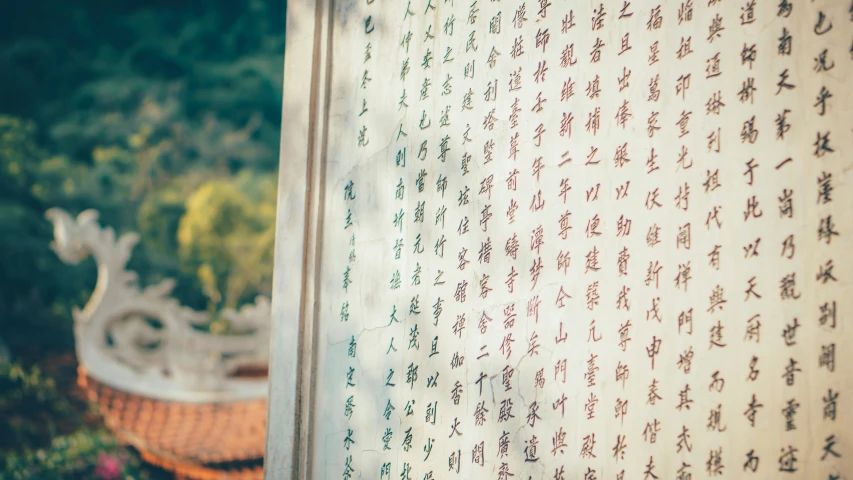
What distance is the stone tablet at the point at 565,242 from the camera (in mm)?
741

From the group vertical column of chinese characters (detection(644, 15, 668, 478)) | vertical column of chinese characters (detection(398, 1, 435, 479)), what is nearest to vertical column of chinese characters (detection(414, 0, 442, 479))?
vertical column of chinese characters (detection(398, 1, 435, 479))

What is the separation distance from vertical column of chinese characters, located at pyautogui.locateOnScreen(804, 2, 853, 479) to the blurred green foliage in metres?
4.02

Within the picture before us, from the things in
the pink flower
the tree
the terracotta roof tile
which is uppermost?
the tree

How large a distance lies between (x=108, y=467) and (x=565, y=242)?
3652mm

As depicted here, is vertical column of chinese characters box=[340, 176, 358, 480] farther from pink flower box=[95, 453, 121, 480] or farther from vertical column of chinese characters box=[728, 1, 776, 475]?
pink flower box=[95, 453, 121, 480]

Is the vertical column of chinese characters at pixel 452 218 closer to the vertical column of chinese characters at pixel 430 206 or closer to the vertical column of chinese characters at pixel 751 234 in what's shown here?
the vertical column of chinese characters at pixel 430 206

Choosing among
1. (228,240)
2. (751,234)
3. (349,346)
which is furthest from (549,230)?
(228,240)

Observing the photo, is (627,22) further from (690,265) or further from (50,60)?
(50,60)

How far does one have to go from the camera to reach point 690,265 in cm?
79

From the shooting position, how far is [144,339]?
335cm

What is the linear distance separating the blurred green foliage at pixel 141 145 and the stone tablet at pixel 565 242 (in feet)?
11.4

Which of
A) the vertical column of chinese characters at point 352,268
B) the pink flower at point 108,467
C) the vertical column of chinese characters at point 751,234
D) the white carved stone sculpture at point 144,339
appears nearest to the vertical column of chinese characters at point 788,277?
the vertical column of chinese characters at point 751,234

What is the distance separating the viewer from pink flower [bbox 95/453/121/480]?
3.56 m

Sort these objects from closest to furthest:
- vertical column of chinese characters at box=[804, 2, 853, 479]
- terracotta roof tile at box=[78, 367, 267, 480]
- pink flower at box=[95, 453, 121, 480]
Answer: vertical column of chinese characters at box=[804, 2, 853, 479]
terracotta roof tile at box=[78, 367, 267, 480]
pink flower at box=[95, 453, 121, 480]
